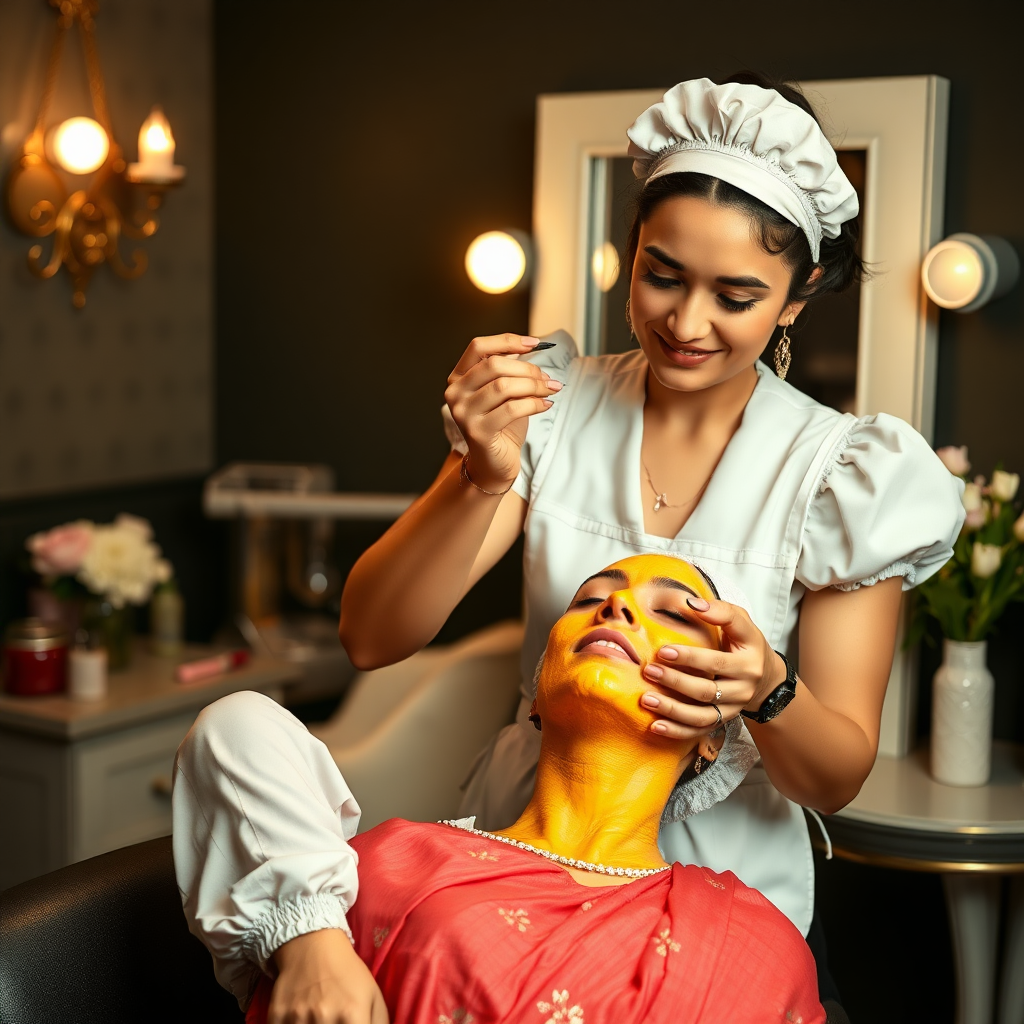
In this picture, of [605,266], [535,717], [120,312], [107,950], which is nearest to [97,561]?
[120,312]

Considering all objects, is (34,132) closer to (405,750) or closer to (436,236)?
(436,236)

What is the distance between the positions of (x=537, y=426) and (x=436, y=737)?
103cm

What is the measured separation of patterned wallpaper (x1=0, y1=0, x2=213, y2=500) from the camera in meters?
2.71

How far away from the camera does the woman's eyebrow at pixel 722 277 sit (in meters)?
1.28

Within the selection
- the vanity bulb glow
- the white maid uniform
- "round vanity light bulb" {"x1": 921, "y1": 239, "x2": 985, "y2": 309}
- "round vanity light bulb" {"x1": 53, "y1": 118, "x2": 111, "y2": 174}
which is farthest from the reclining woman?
"round vanity light bulb" {"x1": 53, "y1": 118, "x2": 111, "y2": 174}

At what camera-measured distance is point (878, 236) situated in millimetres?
2129

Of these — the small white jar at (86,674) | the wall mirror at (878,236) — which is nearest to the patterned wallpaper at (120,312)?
the small white jar at (86,674)

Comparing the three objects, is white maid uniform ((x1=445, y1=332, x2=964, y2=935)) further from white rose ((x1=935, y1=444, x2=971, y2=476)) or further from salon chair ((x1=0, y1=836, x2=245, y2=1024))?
white rose ((x1=935, y1=444, x2=971, y2=476))

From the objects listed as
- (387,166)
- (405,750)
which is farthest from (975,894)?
(387,166)

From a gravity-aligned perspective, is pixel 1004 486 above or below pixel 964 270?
below

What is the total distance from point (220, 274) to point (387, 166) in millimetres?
581

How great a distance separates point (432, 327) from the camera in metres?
2.83

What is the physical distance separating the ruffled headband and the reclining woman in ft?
1.39

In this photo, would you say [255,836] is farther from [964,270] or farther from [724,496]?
[964,270]
